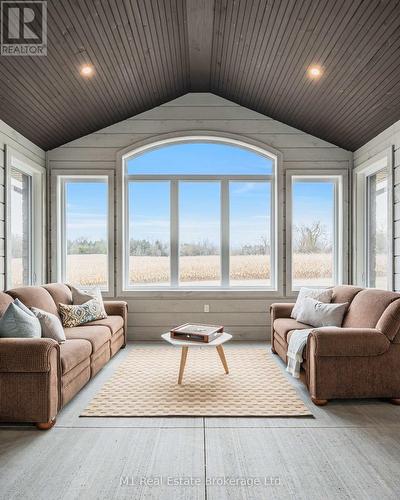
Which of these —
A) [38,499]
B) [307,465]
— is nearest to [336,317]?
[307,465]

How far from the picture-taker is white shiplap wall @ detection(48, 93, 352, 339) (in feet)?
17.1

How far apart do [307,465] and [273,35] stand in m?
3.48

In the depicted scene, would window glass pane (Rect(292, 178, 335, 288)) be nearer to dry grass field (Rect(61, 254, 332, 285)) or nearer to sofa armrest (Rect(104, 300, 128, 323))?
dry grass field (Rect(61, 254, 332, 285))

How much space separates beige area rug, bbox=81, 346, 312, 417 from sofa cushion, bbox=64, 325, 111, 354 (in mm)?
354

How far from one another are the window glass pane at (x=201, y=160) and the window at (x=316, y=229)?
0.66m

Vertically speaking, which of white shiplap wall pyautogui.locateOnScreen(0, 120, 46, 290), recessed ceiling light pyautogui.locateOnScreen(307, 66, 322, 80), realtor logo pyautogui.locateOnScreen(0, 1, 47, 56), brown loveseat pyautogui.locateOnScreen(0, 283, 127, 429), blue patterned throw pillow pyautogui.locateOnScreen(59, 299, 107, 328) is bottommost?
brown loveseat pyautogui.locateOnScreen(0, 283, 127, 429)

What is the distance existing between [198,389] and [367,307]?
5.62 ft

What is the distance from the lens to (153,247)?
5422mm

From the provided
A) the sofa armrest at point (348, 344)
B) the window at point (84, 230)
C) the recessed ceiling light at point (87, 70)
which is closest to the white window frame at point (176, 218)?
the window at point (84, 230)

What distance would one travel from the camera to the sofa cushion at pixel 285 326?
3869mm

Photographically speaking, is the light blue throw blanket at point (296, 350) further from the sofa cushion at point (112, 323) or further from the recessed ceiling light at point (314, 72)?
the recessed ceiling light at point (314, 72)

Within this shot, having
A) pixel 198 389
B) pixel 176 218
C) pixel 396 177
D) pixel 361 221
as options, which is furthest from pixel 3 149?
pixel 361 221

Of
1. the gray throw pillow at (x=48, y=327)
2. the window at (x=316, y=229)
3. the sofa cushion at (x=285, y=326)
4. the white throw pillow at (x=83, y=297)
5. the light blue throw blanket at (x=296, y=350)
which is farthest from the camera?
the window at (x=316, y=229)

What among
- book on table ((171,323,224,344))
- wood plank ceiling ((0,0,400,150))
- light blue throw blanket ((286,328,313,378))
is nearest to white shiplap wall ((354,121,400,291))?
wood plank ceiling ((0,0,400,150))
